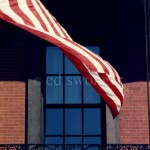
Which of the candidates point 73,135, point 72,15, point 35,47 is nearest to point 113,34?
point 72,15

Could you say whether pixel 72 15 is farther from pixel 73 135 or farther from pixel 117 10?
pixel 73 135

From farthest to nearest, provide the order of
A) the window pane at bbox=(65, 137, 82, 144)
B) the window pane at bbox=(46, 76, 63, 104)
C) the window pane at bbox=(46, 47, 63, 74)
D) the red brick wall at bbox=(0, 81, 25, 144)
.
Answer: the window pane at bbox=(46, 47, 63, 74), the window pane at bbox=(46, 76, 63, 104), the window pane at bbox=(65, 137, 82, 144), the red brick wall at bbox=(0, 81, 25, 144)

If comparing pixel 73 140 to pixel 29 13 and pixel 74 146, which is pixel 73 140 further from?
pixel 29 13

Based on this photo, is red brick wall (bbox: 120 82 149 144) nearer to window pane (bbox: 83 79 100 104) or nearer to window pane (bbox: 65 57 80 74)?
window pane (bbox: 83 79 100 104)

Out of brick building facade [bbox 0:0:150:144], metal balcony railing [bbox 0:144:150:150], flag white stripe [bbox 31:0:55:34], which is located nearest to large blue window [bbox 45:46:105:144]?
brick building facade [bbox 0:0:150:144]

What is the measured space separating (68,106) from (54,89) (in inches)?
19.1

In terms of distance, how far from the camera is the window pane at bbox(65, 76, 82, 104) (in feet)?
31.4

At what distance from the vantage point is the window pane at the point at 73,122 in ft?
31.0

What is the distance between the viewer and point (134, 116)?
30.2 ft

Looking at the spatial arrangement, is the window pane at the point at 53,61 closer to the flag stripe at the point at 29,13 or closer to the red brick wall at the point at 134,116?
the red brick wall at the point at 134,116

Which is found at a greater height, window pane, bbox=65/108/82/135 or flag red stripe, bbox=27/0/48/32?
flag red stripe, bbox=27/0/48/32

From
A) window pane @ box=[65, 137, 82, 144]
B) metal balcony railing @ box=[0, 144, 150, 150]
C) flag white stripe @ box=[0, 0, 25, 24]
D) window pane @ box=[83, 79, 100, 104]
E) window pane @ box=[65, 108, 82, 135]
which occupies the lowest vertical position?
metal balcony railing @ box=[0, 144, 150, 150]

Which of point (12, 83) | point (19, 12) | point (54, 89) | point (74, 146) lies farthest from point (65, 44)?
point (54, 89)

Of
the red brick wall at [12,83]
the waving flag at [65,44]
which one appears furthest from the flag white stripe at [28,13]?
the red brick wall at [12,83]
